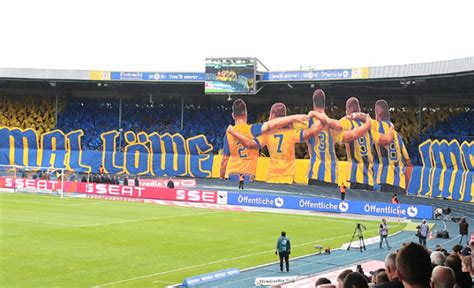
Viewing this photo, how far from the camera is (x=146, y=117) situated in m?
72.2

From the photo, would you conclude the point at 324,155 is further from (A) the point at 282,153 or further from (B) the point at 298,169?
(A) the point at 282,153

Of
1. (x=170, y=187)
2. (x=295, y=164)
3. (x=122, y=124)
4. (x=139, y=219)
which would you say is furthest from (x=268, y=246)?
(x=122, y=124)

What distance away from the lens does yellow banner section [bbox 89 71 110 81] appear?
65219mm

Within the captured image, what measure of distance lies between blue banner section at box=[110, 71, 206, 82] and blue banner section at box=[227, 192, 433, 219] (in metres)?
17.3

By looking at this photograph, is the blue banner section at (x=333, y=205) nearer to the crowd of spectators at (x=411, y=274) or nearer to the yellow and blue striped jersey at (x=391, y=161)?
the yellow and blue striped jersey at (x=391, y=161)

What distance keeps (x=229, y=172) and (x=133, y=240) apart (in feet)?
106

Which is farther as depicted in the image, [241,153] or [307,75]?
[241,153]

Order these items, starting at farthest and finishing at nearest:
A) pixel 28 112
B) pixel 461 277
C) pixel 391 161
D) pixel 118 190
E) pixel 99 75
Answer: pixel 28 112 → pixel 99 75 → pixel 391 161 → pixel 118 190 → pixel 461 277

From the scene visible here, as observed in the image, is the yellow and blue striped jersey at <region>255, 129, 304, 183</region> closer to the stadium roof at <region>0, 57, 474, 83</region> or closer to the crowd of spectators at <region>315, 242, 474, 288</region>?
the stadium roof at <region>0, 57, 474, 83</region>

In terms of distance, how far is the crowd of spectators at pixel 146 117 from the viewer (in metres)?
60.8

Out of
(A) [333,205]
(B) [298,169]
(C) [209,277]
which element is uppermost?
(B) [298,169]

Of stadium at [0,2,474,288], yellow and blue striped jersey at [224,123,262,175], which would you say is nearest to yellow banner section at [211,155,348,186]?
stadium at [0,2,474,288]

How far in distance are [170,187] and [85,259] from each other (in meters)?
27.9

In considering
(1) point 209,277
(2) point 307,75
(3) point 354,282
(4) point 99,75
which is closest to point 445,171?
(2) point 307,75
